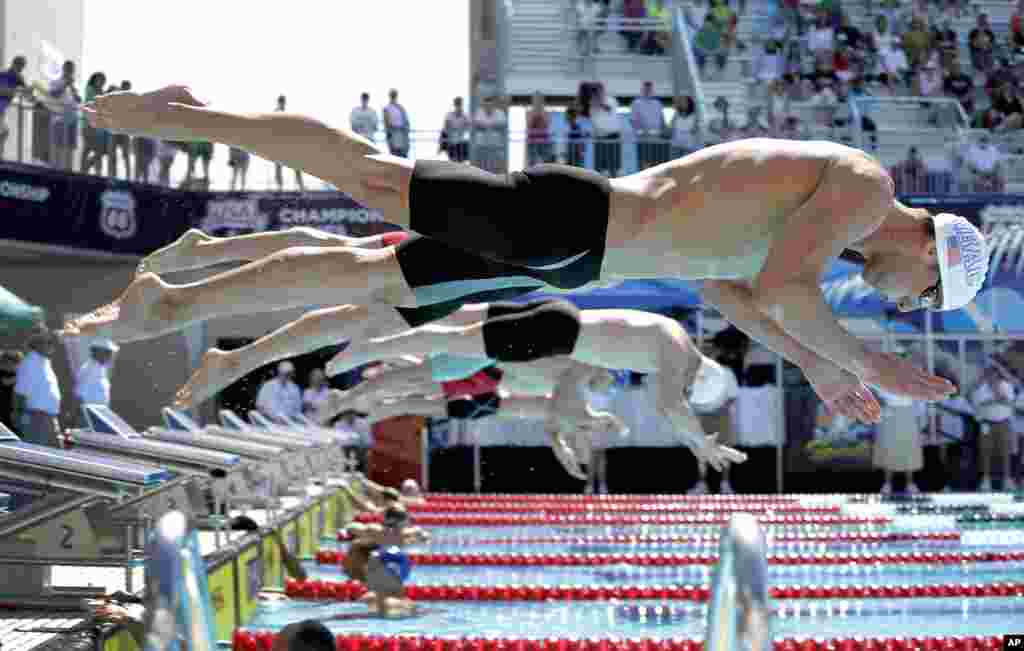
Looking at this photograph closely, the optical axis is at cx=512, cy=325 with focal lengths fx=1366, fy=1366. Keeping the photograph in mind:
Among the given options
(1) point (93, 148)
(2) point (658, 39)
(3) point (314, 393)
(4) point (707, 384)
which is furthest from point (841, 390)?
(2) point (658, 39)

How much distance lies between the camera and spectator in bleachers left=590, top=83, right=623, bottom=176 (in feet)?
51.3

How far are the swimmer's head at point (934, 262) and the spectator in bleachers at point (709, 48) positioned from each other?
659 inches

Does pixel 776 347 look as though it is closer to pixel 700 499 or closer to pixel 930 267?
pixel 930 267

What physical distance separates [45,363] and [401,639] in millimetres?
5052

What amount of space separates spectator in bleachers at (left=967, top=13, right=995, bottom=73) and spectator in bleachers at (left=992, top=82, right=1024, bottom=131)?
3.50 ft


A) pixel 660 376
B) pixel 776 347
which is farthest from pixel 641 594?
pixel 776 347

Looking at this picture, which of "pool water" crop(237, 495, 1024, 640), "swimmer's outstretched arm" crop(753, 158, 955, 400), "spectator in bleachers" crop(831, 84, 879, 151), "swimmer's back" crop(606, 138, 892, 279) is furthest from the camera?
"spectator in bleachers" crop(831, 84, 879, 151)

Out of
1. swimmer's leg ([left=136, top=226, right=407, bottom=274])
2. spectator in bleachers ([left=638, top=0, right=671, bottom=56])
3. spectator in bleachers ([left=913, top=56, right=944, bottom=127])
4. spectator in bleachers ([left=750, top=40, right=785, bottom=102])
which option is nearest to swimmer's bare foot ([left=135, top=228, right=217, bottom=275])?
swimmer's leg ([left=136, top=226, right=407, bottom=274])

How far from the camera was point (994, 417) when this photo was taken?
14.8 metres

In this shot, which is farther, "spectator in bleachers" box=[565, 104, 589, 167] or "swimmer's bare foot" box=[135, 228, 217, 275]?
"spectator in bleachers" box=[565, 104, 589, 167]

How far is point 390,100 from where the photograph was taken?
16.2 m

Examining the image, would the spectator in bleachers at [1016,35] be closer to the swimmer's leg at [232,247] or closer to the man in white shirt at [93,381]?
the man in white shirt at [93,381]

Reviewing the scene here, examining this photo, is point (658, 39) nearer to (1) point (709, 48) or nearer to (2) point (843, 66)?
(1) point (709, 48)

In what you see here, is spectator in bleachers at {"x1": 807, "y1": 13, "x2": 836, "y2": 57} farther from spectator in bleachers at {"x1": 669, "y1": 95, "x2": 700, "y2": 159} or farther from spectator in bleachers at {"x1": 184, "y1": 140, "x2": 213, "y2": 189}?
spectator in bleachers at {"x1": 184, "y1": 140, "x2": 213, "y2": 189}
